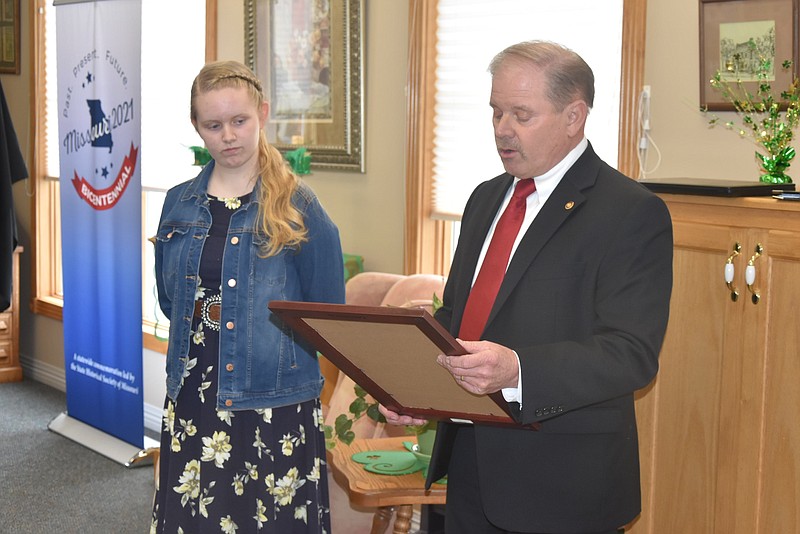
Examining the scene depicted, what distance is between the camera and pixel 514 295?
1796 millimetres

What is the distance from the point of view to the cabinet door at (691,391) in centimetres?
244

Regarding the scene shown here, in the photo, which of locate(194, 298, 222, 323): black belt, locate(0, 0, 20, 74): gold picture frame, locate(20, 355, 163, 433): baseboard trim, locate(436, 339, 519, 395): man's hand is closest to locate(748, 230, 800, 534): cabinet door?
locate(436, 339, 519, 395): man's hand

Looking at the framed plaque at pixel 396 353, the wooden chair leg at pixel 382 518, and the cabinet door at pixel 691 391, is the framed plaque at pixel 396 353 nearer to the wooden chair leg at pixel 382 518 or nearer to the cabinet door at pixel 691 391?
the cabinet door at pixel 691 391

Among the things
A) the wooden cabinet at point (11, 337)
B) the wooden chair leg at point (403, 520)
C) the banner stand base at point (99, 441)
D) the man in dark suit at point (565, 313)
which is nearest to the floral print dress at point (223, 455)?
the wooden chair leg at point (403, 520)

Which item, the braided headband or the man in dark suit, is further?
the braided headband

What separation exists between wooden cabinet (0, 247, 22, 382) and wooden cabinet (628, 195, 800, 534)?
194 inches

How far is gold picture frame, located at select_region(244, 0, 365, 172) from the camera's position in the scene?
444 centimetres

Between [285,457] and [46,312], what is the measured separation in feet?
15.2

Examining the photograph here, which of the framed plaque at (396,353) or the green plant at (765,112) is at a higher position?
the green plant at (765,112)

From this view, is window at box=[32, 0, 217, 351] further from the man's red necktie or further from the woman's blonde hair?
the man's red necktie

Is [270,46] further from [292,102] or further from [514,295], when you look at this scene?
[514,295]

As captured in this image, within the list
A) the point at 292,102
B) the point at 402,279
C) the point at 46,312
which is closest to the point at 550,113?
the point at 402,279

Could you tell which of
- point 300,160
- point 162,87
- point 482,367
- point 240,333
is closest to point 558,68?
point 482,367

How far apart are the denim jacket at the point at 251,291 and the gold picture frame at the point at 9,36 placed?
189 inches
